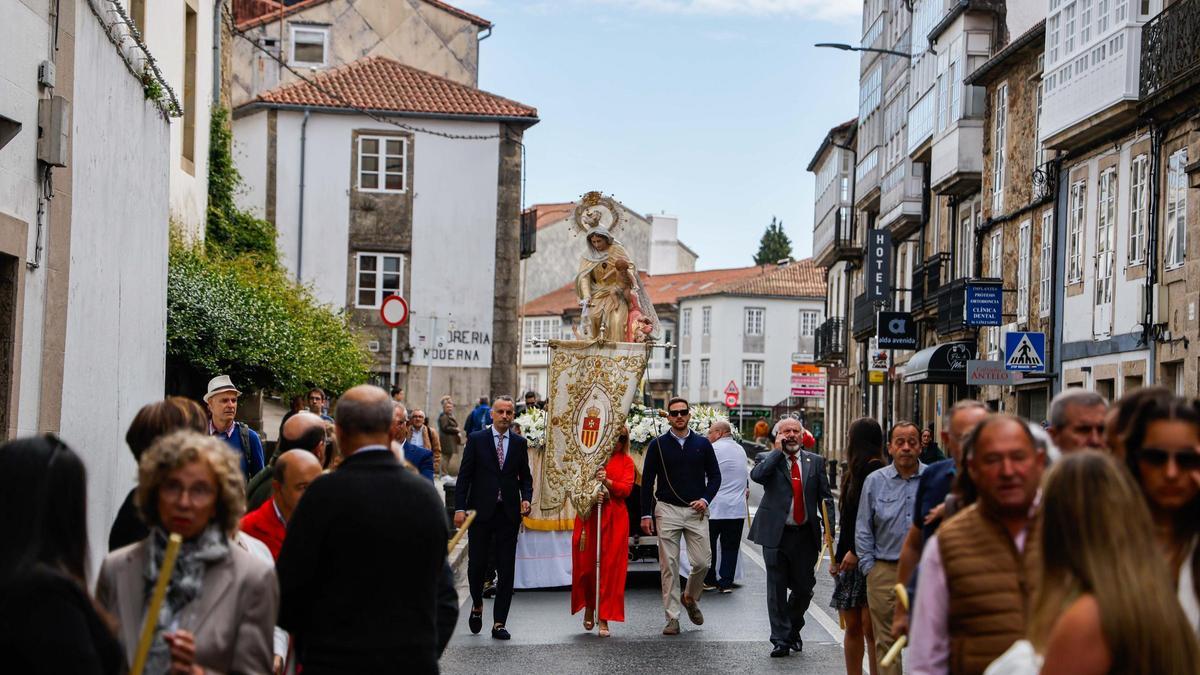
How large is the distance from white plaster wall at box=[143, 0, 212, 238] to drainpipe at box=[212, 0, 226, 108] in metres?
2.07

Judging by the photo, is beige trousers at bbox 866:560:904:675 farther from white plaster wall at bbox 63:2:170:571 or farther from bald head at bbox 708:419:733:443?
bald head at bbox 708:419:733:443

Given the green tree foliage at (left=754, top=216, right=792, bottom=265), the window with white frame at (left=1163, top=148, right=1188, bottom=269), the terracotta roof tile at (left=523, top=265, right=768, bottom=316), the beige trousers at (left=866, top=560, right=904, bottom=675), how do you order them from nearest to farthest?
the beige trousers at (left=866, top=560, right=904, bottom=675) < the window with white frame at (left=1163, top=148, right=1188, bottom=269) < the terracotta roof tile at (left=523, top=265, right=768, bottom=316) < the green tree foliage at (left=754, top=216, right=792, bottom=265)

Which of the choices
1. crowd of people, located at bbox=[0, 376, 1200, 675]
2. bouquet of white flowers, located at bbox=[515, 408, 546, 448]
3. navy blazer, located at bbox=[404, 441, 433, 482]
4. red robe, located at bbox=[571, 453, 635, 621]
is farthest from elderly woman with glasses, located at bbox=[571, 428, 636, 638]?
crowd of people, located at bbox=[0, 376, 1200, 675]

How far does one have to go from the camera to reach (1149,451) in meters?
4.90

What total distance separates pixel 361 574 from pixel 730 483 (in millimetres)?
11811

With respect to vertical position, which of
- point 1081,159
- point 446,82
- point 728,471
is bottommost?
point 728,471

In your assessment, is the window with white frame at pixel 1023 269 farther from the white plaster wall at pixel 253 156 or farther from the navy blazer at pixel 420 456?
the navy blazer at pixel 420 456

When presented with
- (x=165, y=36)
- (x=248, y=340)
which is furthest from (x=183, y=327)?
(x=165, y=36)

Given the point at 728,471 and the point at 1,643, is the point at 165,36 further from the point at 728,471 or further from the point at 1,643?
the point at 1,643

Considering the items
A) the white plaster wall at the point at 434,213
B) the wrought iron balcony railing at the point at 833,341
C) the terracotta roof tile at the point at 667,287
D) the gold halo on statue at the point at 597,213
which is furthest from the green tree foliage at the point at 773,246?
the gold halo on statue at the point at 597,213

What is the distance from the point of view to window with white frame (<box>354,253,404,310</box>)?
137ft

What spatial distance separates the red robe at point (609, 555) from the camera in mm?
14531

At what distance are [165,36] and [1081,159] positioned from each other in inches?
619

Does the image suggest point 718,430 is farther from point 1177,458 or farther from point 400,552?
point 1177,458
